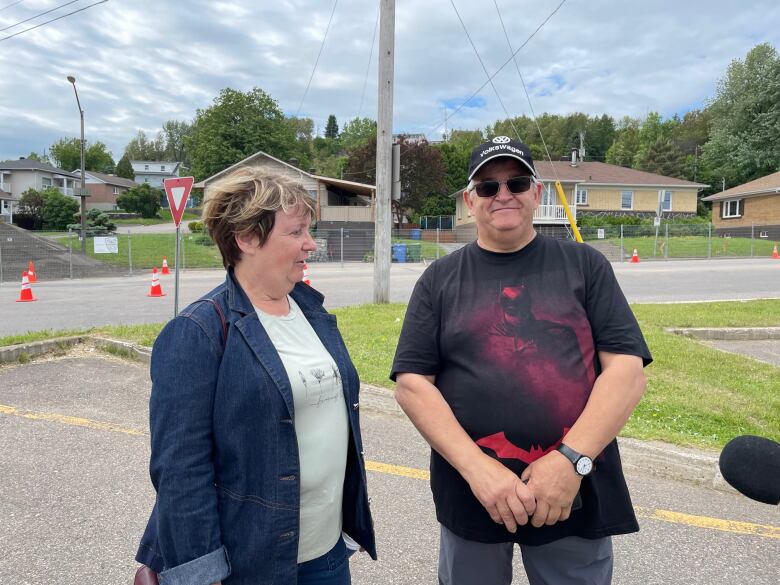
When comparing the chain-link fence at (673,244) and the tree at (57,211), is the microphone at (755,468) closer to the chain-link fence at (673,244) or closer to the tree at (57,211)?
the chain-link fence at (673,244)

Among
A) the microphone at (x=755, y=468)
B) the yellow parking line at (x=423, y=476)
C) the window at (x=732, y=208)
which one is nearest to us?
the microphone at (x=755, y=468)

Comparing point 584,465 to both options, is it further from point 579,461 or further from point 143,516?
point 143,516

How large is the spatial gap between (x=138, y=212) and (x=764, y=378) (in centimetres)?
6773

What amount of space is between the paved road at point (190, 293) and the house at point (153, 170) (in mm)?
100937

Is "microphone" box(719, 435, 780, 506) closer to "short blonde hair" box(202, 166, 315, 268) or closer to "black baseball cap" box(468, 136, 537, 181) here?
"black baseball cap" box(468, 136, 537, 181)

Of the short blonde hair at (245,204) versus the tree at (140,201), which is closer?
the short blonde hair at (245,204)

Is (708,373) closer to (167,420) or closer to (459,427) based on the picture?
(459,427)

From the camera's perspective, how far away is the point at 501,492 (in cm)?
182

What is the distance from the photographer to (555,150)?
311 ft

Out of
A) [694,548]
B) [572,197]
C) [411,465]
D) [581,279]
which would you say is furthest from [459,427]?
[572,197]

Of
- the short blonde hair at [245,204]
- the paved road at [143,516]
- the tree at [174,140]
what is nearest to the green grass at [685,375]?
the paved road at [143,516]

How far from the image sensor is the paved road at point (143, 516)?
2.92 metres

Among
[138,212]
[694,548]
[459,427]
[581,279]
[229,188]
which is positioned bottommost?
[694,548]

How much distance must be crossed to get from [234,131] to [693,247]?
4949 cm
